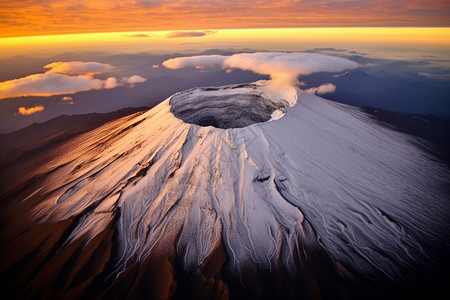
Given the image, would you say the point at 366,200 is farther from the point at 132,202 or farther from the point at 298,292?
the point at 132,202

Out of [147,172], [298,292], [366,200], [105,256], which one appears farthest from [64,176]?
[366,200]

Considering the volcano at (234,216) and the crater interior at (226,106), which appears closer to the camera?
the volcano at (234,216)

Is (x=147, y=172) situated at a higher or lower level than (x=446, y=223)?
higher

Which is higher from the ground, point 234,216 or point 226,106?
point 226,106

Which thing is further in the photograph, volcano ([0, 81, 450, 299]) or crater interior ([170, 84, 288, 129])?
crater interior ([170, 84, 288, 129])

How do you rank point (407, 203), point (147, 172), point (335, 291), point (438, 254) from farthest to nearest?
1. point (147, 172)
2. point (407, 203)
3. point (438, 254)
4. point (335, 291)

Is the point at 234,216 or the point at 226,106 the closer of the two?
the point at 234,216

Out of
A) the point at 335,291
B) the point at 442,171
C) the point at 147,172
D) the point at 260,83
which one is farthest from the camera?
the point at 260,83

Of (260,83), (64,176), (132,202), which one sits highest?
(260,83)
